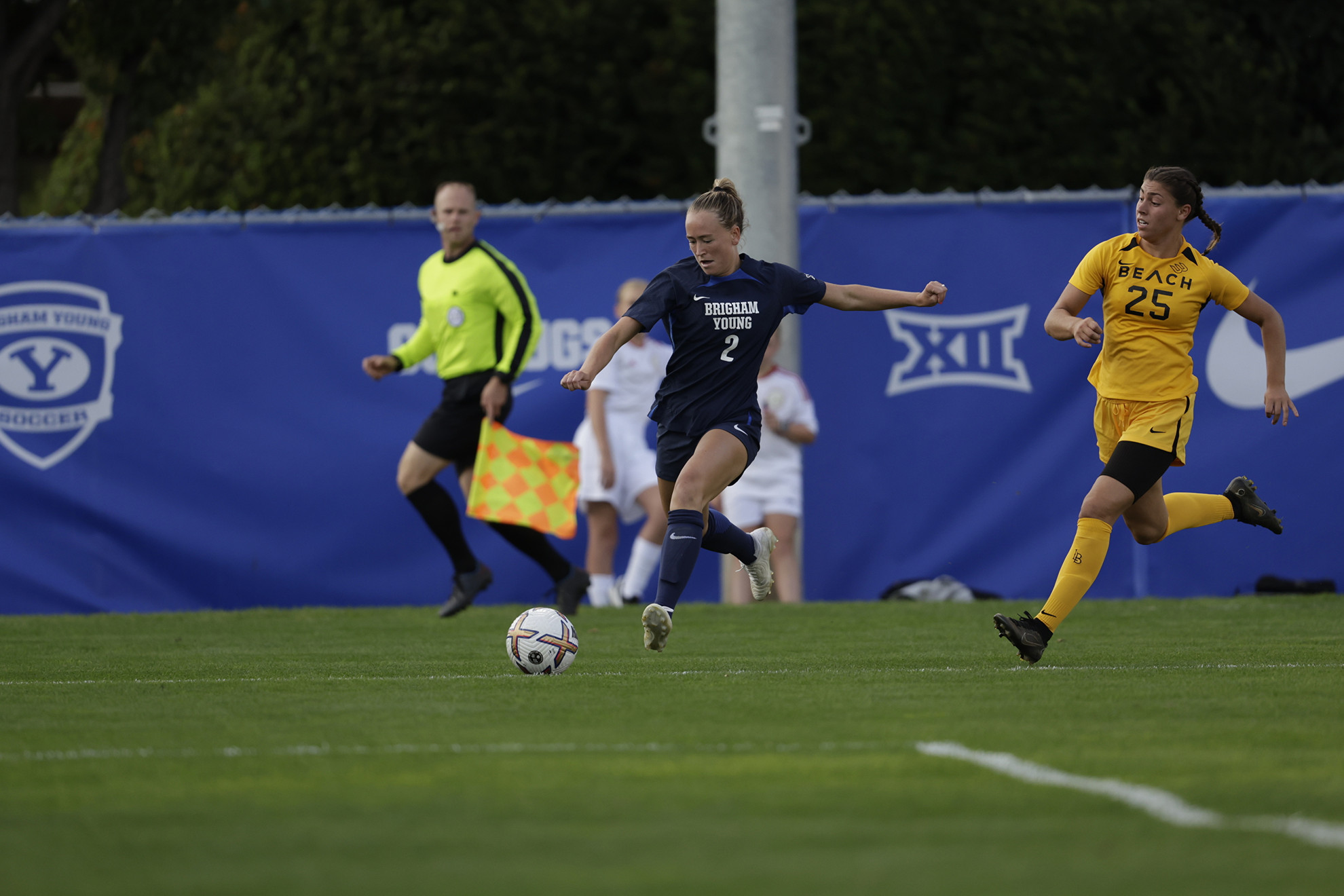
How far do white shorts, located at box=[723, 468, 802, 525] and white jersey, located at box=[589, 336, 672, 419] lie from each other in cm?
85

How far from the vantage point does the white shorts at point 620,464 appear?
36.9 ft

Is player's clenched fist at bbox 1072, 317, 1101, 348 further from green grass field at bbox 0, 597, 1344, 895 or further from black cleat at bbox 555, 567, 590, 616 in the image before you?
black cleat at bbox 555, 567, 590, 616

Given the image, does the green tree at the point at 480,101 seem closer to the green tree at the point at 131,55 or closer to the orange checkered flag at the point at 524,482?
the green tree at the point at 131,55

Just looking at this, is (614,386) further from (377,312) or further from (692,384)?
(692,384)

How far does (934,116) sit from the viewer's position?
2023 centimetres

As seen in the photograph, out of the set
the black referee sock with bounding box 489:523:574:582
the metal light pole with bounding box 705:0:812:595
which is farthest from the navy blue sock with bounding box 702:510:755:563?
the metal light pole with bounding box 705:0:812:595

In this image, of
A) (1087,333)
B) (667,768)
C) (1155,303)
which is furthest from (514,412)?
(667,768)

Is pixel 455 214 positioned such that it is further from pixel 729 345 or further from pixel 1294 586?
pixel 1294 586

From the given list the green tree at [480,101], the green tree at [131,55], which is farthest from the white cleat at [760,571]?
the green tree at [480,101]

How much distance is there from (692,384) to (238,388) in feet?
15.9

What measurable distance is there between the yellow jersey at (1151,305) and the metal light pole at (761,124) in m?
4.09

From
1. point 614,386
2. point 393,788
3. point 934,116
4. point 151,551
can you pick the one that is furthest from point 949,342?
point 934,116

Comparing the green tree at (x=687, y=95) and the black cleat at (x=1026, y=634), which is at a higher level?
the green tree at (x=687, y=95)

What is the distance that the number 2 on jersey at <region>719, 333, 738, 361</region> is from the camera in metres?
7.48
